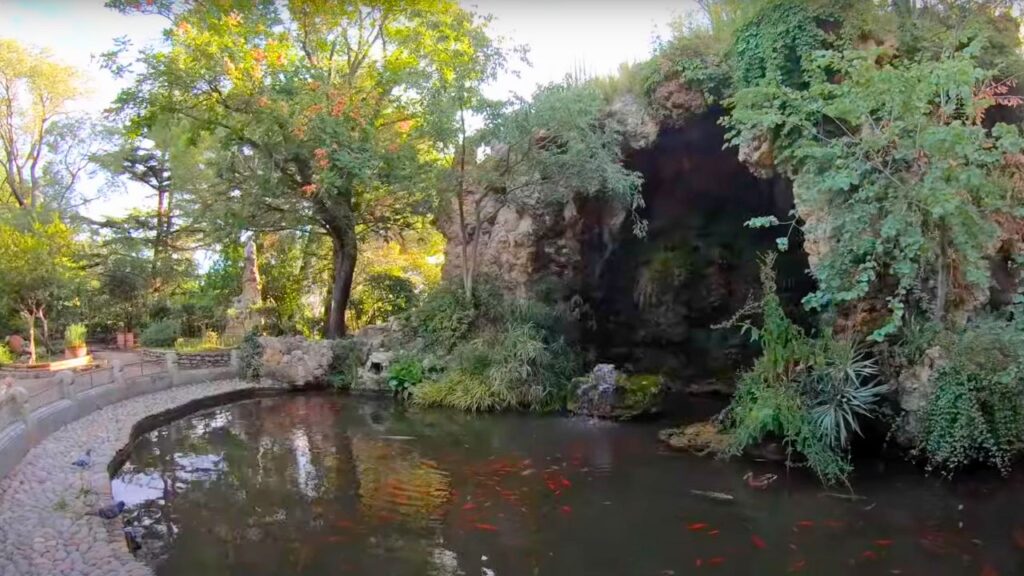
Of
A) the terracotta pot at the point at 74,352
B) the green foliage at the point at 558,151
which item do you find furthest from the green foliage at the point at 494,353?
the terracotta pot at the point at 74,352

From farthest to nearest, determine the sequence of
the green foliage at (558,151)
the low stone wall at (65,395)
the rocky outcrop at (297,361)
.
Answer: the rocky outcrop at (297,361) < the green foliage at (558,151) < the low stone wall at (65,395)

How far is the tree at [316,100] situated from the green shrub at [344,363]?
4.46ft

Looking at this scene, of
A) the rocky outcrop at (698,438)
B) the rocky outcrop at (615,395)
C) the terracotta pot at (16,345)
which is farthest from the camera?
the terracotta pot at (16,345)

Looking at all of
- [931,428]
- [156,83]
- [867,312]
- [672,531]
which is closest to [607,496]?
[672,531]

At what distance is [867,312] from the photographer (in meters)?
8.59

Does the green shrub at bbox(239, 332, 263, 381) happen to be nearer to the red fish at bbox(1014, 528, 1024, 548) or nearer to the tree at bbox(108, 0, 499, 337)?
A: the tree at bbox(108, 0, 499, 337)

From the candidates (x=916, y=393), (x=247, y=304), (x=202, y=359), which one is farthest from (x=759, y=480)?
(x=247, y=304)

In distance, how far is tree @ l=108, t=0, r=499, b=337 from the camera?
1225 centimetres

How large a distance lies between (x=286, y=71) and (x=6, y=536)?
9.90m

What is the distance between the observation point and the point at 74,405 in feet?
32.0

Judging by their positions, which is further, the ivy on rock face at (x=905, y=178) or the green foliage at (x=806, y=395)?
the green foliage at (x=806, y=395)

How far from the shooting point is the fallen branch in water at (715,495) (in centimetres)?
673

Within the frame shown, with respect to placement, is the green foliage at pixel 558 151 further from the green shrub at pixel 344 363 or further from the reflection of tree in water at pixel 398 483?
the reflection of tree in water at pixel 398 483

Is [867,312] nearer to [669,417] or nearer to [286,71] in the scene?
[669,417]
